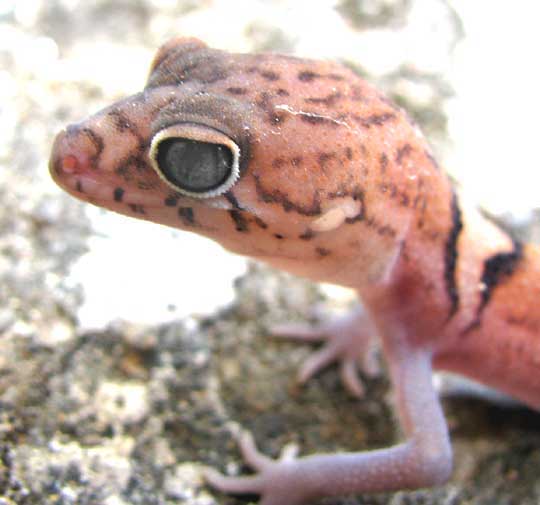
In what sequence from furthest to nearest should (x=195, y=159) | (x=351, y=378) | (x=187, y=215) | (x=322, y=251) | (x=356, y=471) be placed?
(x=351, y=378) → (x=356, y=471) → (x=322, y=251) → (x=187, y=215) → (x=195, y=159)

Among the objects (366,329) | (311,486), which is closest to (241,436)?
(311,486)

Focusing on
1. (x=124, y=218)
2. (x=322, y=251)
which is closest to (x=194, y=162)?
(x=322, y=251)

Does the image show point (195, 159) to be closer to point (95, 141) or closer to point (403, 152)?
point (95, 141)

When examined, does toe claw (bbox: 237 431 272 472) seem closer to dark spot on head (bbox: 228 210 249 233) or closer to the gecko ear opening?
dark spot on head (bbox: 228 210 249 233)

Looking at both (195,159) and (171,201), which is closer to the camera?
(195,159)

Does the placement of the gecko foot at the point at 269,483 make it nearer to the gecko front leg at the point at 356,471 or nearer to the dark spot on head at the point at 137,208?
the gecko front leg at the point at 356,471

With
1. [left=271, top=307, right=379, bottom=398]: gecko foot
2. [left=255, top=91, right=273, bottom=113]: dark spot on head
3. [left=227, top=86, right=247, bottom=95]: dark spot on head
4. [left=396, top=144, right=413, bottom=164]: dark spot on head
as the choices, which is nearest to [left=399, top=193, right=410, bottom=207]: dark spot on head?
[left=396, top=144, right=413, bottom=164]: dark spot on head

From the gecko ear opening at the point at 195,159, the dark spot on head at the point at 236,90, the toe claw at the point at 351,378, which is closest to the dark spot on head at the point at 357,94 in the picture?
the dark spot on head at the point at 236,90
